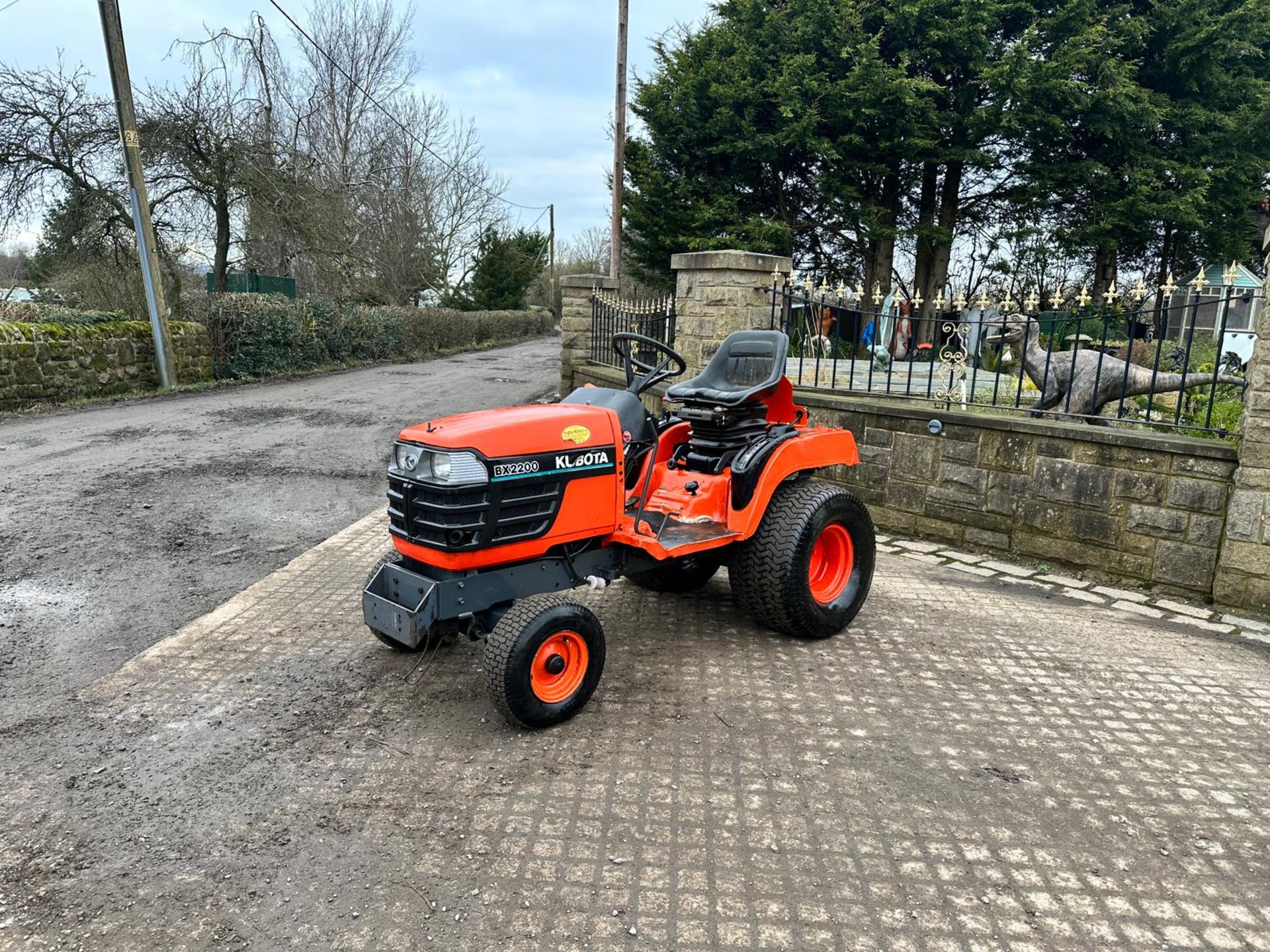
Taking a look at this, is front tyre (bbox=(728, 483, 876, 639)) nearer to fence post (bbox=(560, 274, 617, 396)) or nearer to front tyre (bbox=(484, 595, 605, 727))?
front tyre (bbox=(484, 595, 605, 727))

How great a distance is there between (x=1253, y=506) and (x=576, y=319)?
8.50m

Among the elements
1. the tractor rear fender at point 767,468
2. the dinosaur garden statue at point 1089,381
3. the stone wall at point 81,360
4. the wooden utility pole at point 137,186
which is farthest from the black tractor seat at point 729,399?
the wooden utility pole at point 137,186

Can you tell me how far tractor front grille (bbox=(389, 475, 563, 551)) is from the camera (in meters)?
3.06

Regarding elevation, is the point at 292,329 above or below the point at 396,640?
above

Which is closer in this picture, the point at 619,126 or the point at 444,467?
the point at 444,467

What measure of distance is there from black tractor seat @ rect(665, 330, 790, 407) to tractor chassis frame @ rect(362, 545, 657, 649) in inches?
40.1

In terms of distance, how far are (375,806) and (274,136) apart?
1630cm

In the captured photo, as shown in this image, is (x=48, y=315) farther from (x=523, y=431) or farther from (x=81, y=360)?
(x=523, y=431)

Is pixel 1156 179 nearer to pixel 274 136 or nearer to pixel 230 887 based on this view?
pixel 274 136

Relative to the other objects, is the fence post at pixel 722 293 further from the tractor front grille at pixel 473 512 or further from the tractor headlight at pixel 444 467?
the tractor headlight at pixel 444 467

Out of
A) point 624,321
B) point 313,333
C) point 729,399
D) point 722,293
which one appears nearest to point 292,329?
point 313,333

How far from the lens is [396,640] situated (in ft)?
11.0

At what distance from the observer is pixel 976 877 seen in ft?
7.99

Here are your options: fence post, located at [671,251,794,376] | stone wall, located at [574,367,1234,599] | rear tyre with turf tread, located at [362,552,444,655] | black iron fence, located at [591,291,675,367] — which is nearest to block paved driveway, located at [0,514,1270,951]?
rear tyre with turf tread, located at [362,552,444,655]
